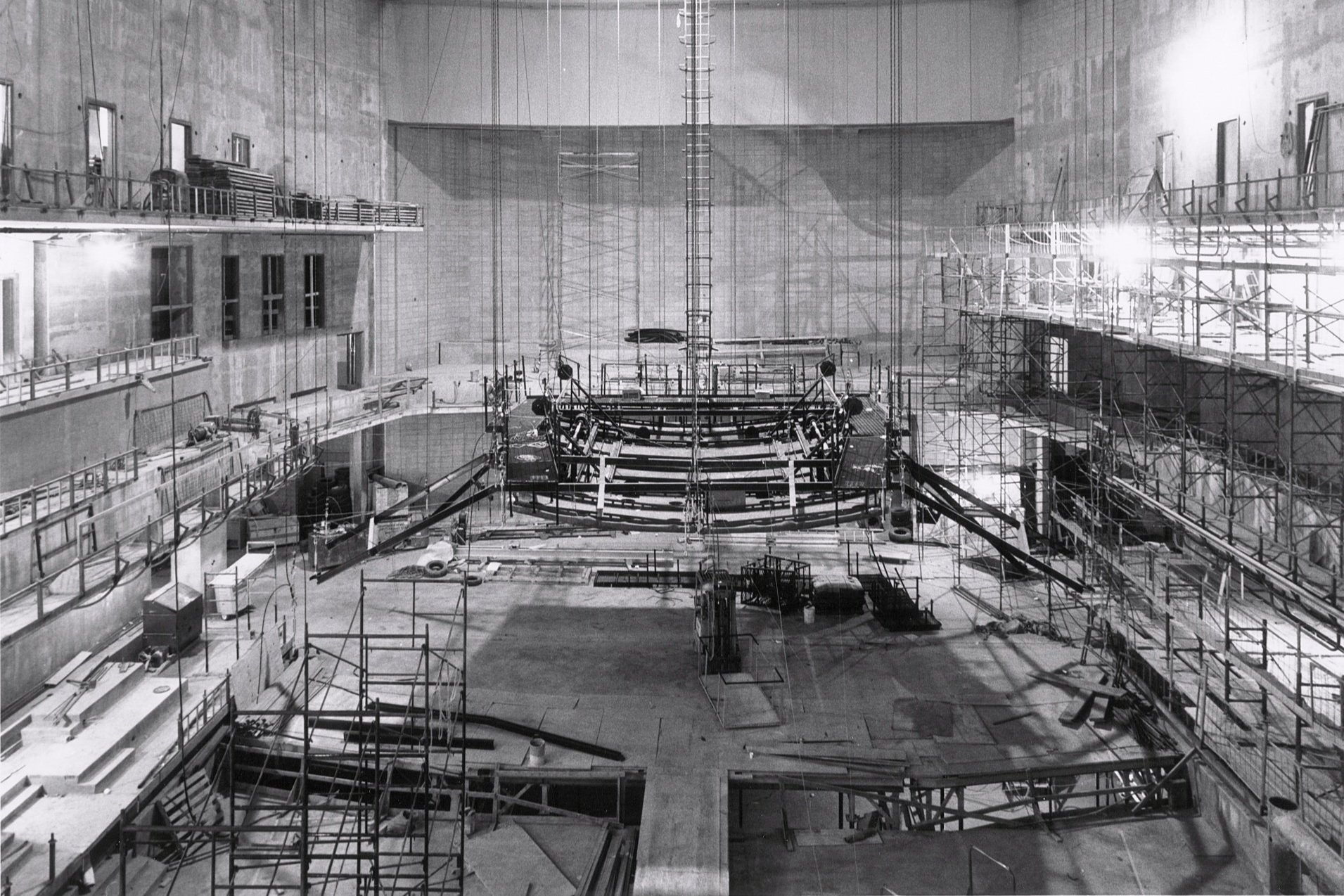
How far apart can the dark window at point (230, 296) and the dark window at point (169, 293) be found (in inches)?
50.9

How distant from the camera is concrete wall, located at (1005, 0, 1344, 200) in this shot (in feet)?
55.4

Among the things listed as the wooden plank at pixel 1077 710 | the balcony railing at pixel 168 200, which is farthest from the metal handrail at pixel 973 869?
the balcony railing at pixel 168 200

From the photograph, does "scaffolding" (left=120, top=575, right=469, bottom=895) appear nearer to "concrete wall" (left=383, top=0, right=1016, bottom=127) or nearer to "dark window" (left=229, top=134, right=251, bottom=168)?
"dark window" (left=229, top=134, right=251, bottom=168)

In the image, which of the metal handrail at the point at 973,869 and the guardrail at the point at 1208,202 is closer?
the metal handrail at the point at 973,869

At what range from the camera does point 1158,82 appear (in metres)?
21.0

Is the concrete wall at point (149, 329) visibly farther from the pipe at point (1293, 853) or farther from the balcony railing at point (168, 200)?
the pipe at point (1293, 853)

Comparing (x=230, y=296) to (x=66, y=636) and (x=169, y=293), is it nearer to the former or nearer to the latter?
(x=169, y=293)

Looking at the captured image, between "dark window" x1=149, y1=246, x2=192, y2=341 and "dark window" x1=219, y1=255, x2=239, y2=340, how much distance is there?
1293 millimetres

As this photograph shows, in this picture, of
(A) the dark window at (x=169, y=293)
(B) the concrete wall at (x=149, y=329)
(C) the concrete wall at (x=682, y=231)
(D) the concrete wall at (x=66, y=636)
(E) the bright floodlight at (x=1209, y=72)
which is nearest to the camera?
(D) the concrete wall at (x=66, y=636)

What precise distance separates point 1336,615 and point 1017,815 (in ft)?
14.2

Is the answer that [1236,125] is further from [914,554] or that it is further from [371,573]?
[371,573]

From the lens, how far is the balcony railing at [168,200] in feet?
46.9

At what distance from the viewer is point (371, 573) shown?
20.6 metres

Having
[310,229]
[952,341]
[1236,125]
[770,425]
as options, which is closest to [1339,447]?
[1236,125]
